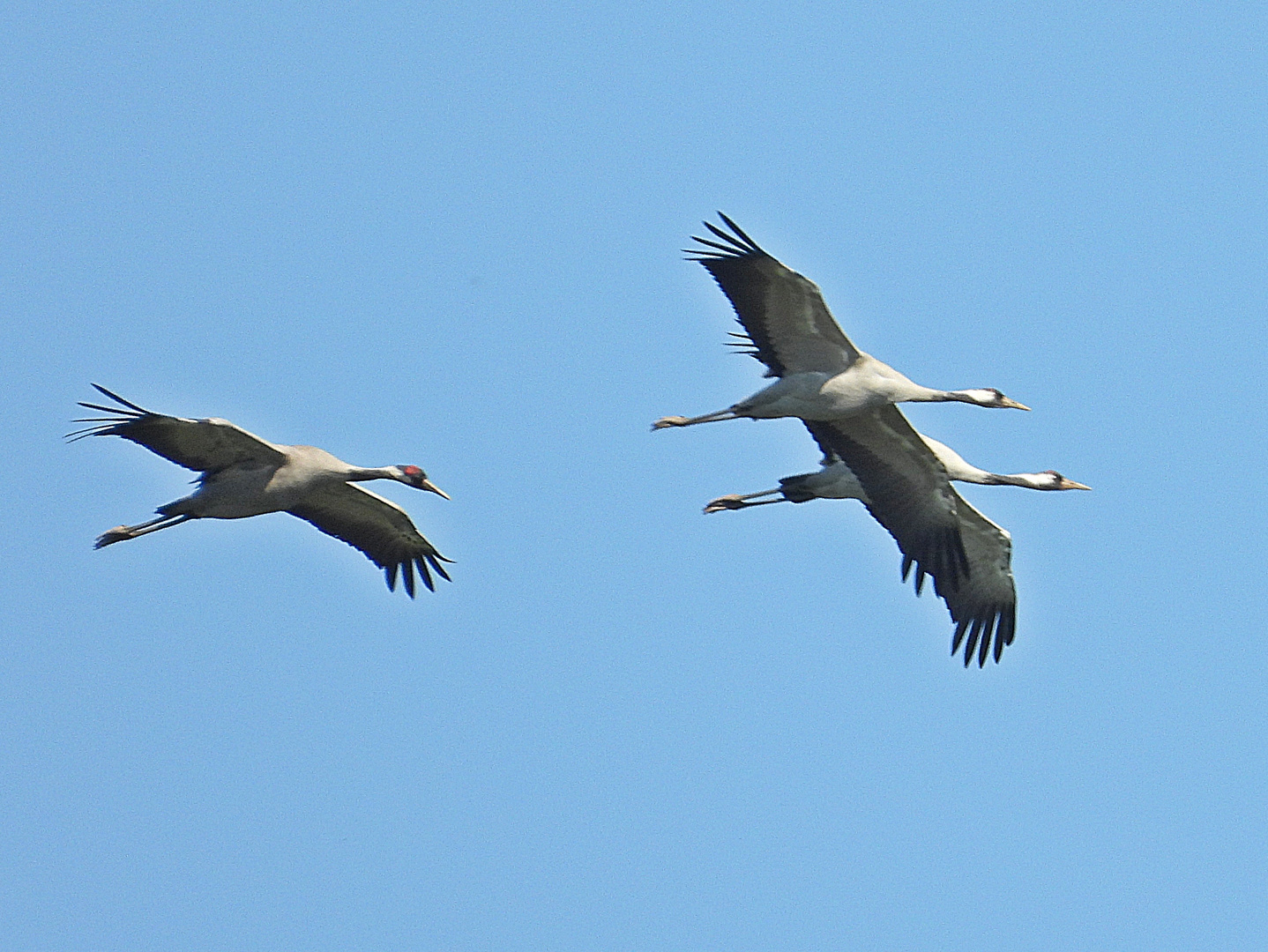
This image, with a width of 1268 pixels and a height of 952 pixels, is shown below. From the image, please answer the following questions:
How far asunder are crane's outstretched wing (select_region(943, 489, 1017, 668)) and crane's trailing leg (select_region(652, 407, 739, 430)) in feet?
7.68

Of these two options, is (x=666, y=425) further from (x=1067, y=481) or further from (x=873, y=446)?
(x=1067, y=481)

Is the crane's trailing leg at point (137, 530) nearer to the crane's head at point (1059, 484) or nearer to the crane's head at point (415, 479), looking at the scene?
the crane's head at point (415, 479)

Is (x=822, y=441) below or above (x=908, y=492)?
above

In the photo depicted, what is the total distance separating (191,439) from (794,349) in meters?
4.19

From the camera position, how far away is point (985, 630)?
1817 centimetres

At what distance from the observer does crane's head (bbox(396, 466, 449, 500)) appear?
17.4 metres

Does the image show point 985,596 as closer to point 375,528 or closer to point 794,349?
point 794,349

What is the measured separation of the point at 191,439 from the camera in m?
16.0

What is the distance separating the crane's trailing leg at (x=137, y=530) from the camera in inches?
663

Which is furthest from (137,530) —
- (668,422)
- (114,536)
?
(668,422)

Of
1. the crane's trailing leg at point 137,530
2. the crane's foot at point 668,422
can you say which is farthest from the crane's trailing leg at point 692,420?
the crane's trailing leg at point 137,530

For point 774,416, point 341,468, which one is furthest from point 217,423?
point 774,416

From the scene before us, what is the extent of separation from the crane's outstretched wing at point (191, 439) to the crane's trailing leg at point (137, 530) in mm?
531

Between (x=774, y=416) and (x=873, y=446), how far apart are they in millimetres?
912
